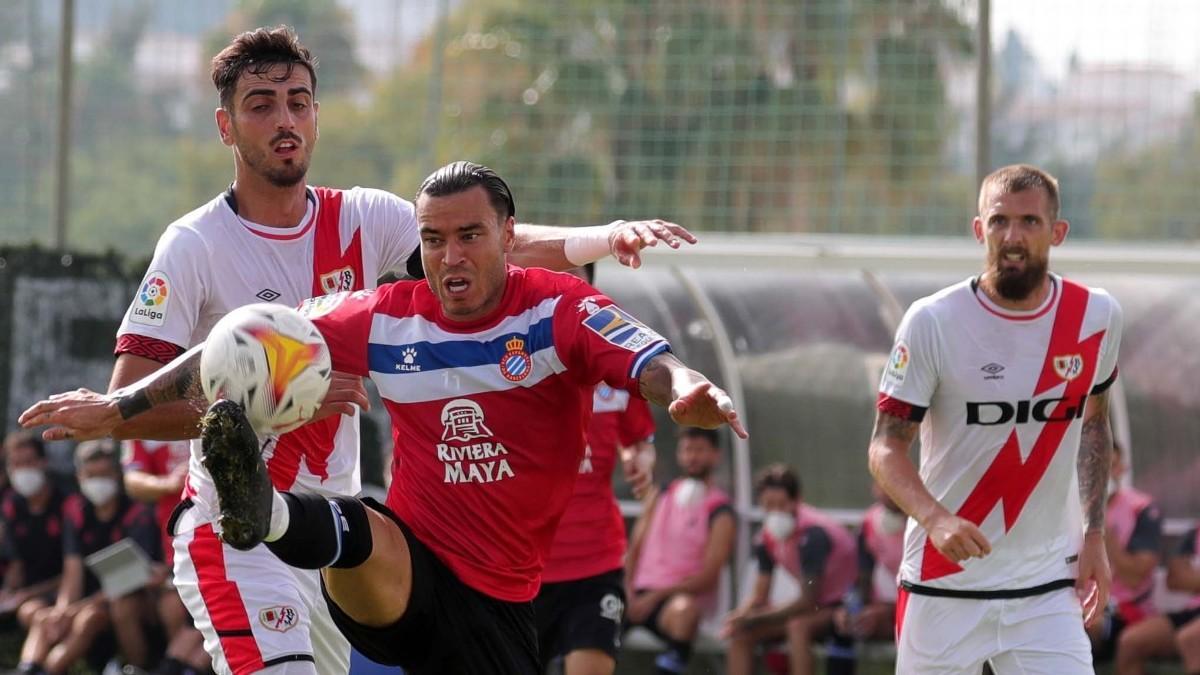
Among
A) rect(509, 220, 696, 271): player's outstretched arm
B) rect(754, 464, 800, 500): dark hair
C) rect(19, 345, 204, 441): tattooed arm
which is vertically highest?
rect(509, 220, 696, 271): player's outstretched arm

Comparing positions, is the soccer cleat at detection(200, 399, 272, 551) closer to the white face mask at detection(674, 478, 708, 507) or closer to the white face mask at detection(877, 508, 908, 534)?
the white face mask at detection(877, 508, 908, 534)

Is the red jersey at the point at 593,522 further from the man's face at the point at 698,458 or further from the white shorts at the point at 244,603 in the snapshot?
the man's face at the point at 698,458

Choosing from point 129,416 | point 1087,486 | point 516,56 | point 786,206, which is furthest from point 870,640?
point 129,416

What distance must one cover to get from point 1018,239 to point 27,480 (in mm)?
7852

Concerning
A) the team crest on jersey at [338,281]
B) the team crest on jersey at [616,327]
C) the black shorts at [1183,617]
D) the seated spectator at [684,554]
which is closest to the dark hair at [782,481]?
the seated spectator at [684,554]

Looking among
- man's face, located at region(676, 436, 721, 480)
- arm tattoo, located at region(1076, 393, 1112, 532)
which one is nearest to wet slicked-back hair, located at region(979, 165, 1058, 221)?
arm tattoo, located at region(1076, 393, 1112, 532)

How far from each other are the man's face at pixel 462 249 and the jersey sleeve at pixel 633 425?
3.38 m

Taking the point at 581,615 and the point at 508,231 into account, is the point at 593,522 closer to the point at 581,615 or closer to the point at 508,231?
the point at 581,615

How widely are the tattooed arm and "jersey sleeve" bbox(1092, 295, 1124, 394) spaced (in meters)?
3.08

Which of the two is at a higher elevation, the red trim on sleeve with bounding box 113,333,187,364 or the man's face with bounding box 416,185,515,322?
the man's face with bounding box 416,185,515,322

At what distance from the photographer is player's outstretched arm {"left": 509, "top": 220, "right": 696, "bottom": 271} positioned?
199 inches

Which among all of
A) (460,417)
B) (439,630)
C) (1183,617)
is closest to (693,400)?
(460,417)

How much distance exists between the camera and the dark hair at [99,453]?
11.6m

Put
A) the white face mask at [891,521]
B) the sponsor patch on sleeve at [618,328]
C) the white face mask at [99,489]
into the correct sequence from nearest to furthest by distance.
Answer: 1. the sponsor patch on sleeve at [618,328]
2. the white face mask at [891,521]
3. the white face mask at [99,489]
